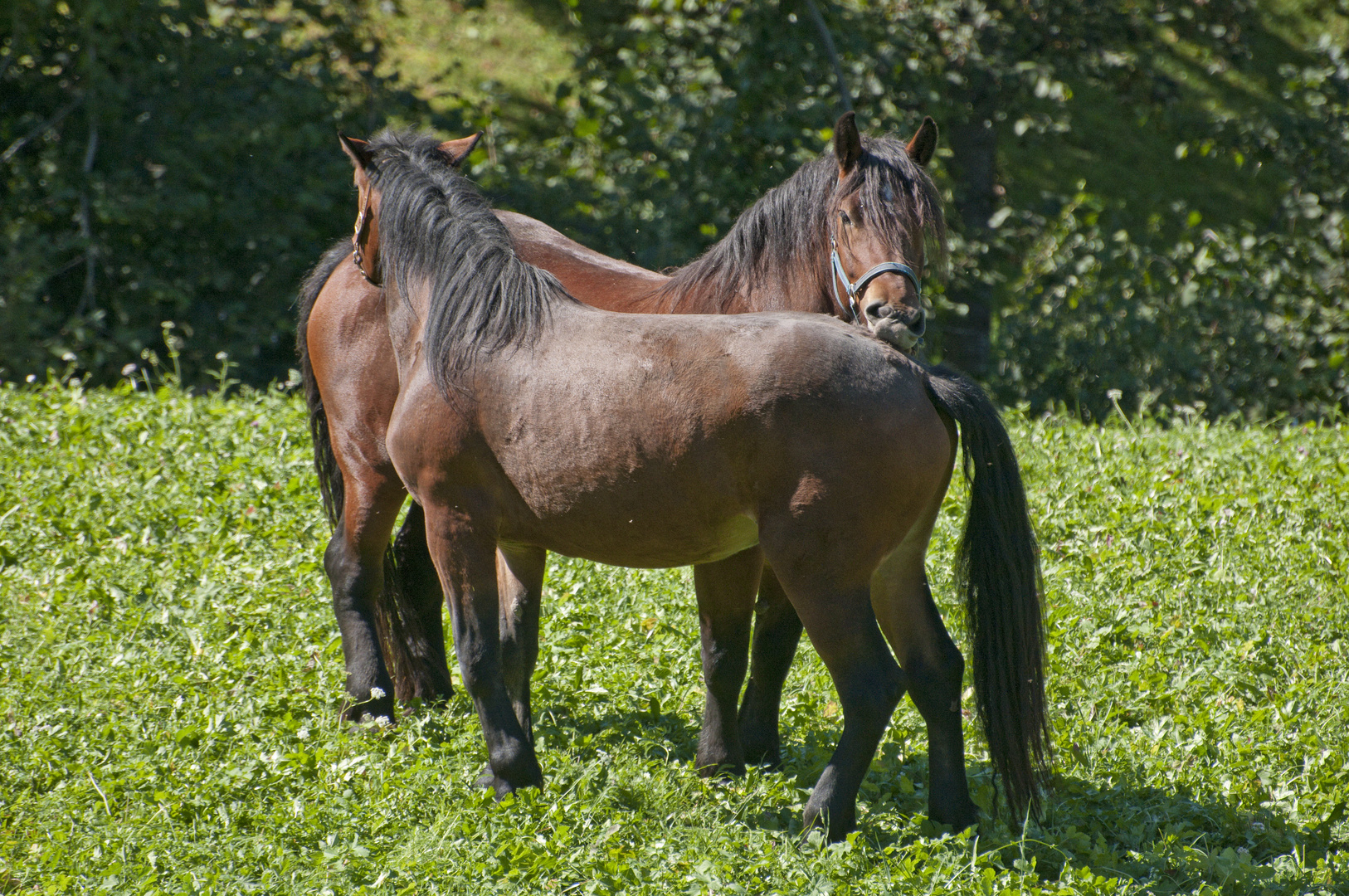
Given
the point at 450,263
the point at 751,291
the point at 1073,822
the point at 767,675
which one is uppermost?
the point at 450,263

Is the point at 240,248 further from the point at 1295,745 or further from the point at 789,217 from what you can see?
the point at 1295,745

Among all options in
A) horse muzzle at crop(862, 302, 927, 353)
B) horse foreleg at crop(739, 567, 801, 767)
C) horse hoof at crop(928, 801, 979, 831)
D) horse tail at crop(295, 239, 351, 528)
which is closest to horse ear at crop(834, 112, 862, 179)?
horse muzzle at crop(862, 302, 927, 353)

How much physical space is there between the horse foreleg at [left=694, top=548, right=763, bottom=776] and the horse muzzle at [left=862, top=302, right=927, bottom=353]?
2.81ft

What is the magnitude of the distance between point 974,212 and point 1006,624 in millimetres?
7641

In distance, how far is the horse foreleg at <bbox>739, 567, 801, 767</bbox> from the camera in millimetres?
4031

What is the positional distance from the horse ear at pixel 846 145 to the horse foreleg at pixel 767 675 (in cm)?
154

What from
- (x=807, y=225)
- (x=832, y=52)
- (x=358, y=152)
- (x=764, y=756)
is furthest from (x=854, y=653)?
(x=832, y=52)

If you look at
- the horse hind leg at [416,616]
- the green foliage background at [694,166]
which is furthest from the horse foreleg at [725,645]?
the green foliage background at [694,166]

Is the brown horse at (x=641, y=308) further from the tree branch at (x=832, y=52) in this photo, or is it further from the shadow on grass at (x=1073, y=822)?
the tree branch at (x=832, y=52)

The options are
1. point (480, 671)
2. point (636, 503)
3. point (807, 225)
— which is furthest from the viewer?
point (807, 225)

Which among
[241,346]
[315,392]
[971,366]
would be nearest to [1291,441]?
[971,366]

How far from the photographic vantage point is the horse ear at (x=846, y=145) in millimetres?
4180

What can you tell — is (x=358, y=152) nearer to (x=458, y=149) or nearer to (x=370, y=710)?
(x=458, y=149)

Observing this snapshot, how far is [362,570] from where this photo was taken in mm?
4594
